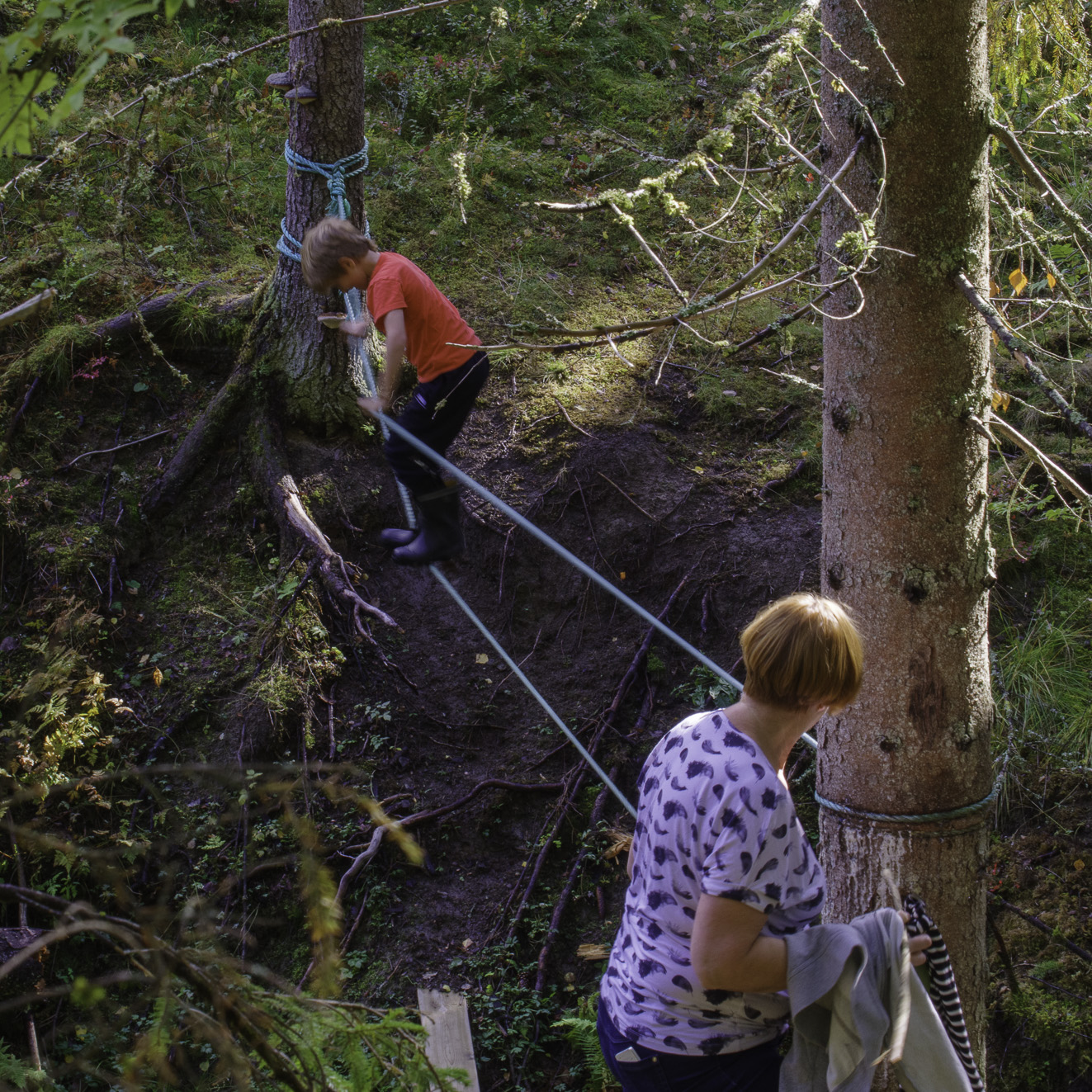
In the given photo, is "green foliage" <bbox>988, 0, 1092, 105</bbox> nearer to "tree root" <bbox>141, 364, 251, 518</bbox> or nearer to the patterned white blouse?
the patterned white blouse

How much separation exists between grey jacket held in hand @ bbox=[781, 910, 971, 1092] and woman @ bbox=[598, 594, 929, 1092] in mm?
59

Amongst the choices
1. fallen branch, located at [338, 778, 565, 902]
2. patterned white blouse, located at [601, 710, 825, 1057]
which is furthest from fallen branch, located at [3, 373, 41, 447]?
patterned white blouse, located at [601, 710, 825, 1057]

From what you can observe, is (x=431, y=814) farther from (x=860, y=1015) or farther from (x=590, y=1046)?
(x=860, y=1015)

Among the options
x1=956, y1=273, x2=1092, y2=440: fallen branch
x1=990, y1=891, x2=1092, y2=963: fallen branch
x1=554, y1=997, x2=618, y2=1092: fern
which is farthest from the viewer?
x1=554, y1=997, x2=618, y2=1092: fern

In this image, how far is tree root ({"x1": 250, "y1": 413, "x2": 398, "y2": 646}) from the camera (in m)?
4.93

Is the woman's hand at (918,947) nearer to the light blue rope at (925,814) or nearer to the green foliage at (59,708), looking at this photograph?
the light blue rope at (925,814)

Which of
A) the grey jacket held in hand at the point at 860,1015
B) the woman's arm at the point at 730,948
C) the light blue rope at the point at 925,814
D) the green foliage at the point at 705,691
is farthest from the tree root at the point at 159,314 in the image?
the grey jacket held in hand at the point at 860,1015

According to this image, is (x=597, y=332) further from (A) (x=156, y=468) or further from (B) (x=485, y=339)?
(A) (x=156, y=468)

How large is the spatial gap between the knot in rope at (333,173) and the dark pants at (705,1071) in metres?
3.98

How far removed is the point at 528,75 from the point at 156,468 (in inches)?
197

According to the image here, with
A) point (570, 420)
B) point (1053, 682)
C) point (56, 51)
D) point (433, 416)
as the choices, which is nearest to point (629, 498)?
point (570, 420)

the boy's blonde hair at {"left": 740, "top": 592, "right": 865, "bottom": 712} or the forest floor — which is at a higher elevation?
the boy's blonde hair at {"left": 740, "top": 592, "right": 865, "bottom": 712}

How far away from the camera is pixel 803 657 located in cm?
170

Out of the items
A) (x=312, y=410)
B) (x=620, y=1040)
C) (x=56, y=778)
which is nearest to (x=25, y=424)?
(x=312, y=410)
